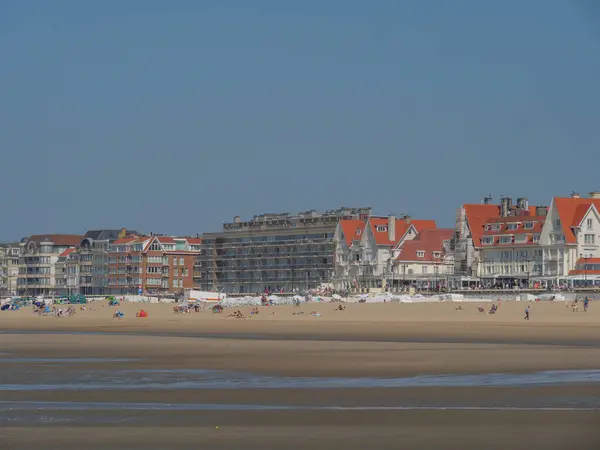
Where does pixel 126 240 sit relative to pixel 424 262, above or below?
above

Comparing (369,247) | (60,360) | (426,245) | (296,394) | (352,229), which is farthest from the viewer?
(352,229)

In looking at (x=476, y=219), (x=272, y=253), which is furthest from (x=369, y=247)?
(x=272, y=253)

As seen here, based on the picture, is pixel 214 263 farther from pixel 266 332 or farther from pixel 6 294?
pixel 266 332

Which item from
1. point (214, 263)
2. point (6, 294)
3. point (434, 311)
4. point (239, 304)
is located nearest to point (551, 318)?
point (434, 311)

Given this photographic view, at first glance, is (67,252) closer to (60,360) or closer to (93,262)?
(93,262)

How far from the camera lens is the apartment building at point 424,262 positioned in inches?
4385

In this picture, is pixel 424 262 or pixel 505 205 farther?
pixel 424 262

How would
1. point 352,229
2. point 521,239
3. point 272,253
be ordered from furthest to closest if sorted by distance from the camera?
point 272,253, point 352,229, point 521,239

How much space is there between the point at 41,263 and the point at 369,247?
206ft

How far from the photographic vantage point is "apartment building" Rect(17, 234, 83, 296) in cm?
16650

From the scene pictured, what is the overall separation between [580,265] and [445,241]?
18546 millimetres

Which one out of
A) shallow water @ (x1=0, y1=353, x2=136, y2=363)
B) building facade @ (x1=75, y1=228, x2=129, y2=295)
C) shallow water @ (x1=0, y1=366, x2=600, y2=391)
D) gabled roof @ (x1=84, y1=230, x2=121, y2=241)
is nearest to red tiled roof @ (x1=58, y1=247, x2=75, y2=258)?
building facade @ (x1=75, y1=228, x2=129, y2=295)

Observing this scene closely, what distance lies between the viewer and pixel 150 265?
487ft

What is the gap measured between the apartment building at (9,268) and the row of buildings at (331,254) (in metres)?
0.14
